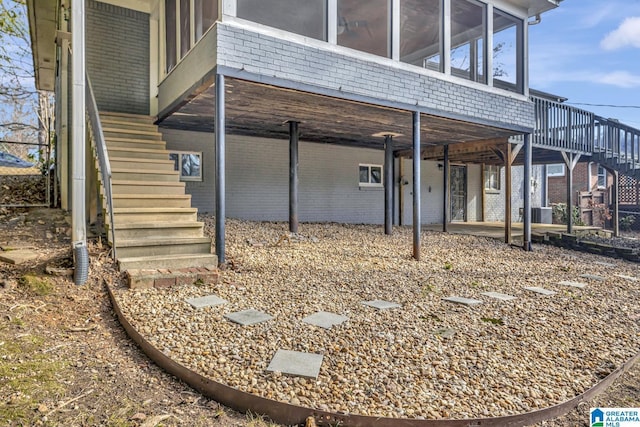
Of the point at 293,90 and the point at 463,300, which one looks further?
the point at 293,90

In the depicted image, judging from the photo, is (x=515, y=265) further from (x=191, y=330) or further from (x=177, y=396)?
(x=177, y=396)

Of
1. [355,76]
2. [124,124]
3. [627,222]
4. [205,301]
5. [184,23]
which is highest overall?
[184,23]

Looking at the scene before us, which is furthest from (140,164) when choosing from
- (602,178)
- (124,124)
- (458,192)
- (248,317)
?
(602,178)

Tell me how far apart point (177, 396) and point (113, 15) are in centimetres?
711

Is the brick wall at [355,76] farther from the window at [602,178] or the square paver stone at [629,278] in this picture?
the window at [602,178]

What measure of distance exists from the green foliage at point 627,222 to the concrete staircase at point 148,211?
Result: 15.5 metres

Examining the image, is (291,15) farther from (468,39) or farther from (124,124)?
(468,39)

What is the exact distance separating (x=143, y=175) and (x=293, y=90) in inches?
92.1

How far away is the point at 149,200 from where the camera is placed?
16.5 feet

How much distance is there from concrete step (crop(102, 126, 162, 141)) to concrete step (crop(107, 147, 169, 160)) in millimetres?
381

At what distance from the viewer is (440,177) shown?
13062 mm

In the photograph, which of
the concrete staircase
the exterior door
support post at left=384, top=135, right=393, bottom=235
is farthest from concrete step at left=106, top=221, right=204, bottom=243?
the exterior door

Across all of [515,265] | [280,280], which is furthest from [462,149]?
[280,280]

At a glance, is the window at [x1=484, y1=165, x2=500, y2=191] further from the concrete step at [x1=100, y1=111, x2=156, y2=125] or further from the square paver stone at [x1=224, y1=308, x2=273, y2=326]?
the square paver stone at [x1=224, y1=308, x2=273, y2=326]
